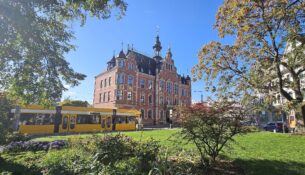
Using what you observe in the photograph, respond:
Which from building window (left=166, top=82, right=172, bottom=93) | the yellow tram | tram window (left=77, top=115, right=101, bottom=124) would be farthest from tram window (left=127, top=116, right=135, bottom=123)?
building window (left=166, top=82, right=172, bottom=93)

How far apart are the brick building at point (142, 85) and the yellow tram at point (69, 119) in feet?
37.0

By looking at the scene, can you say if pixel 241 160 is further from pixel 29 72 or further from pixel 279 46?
pixel 29 72

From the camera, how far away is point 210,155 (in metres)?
6.75

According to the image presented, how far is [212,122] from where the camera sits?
6328mm

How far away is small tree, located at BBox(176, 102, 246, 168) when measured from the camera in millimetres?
6297

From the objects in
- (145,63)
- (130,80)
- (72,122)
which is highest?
(145,63)

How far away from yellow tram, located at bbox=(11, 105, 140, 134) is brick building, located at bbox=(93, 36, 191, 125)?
37.0ft

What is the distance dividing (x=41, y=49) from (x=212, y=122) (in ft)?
20.5

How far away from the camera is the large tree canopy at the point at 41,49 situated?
20.9ft

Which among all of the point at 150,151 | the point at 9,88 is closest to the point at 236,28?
the point at 150,151

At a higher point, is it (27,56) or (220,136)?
(27,56)

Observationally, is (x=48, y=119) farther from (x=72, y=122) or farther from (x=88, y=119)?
(x=88, y=119)

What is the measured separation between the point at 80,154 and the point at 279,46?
1000cm

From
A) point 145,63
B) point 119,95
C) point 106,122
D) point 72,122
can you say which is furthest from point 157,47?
point 72,122
